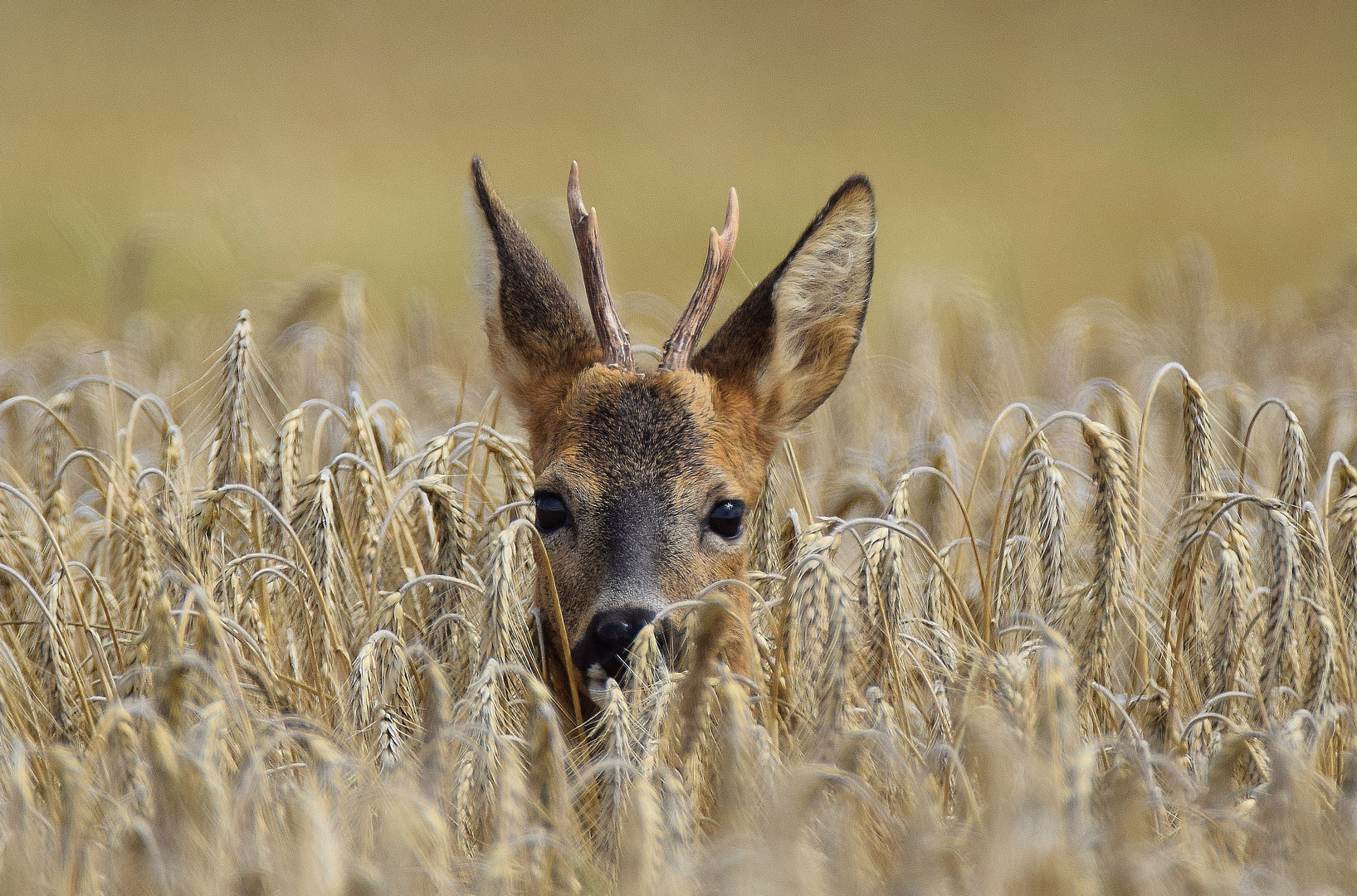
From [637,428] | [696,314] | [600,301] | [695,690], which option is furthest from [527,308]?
[695,690]

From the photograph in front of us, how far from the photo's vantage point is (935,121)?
2525 centimetres

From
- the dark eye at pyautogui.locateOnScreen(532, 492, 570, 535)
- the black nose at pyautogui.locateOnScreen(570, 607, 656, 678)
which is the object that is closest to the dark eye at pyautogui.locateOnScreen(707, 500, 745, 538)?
the dark eye at pyautogui.locateOnScreen(532, 492, 570, 535)

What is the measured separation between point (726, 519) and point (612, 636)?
0.70 meters

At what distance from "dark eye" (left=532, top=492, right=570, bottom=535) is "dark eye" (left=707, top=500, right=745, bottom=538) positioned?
46 centimetres

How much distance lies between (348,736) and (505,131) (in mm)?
22679

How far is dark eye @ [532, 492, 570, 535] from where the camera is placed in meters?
3.87

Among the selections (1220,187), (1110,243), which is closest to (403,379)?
(1110,243)

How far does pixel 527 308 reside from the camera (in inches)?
172

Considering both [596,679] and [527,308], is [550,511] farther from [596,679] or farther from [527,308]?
[527,308]

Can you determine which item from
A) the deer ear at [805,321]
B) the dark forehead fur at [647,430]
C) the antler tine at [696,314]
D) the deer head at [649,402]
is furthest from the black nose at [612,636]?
the deer ear at [805,321]

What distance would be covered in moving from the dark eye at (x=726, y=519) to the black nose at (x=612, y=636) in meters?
0.56

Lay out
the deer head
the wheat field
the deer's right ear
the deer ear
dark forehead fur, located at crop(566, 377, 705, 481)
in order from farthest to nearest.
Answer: the deer's right ear → the deer ear → dark forehead fur, located at crop(566, 377, 705, 481) → the deer head → the wheat field

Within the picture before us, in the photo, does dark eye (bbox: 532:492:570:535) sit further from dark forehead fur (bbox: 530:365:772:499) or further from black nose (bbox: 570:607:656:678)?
black nose (bbox: 570:607:656:678)

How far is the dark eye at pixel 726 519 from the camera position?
391 cm
